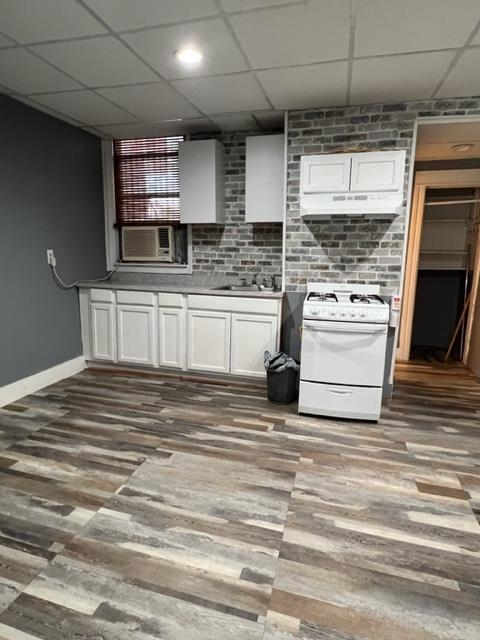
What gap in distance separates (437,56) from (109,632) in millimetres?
3204

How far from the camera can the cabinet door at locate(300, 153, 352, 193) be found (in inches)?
112

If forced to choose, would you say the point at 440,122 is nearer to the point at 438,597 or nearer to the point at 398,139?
the point at 398,139

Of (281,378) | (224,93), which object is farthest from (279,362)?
(224,93)

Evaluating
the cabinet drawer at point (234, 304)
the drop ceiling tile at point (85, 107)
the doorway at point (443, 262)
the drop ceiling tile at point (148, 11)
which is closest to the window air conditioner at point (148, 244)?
the cabinet drawer at point (234, 304)

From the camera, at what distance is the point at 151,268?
413 cm

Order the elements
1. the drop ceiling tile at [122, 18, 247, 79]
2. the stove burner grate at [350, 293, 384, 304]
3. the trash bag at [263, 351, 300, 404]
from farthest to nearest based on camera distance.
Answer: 1. the trash bag at [263, 351, 300, 404]
2. the stove burner grate at [350, 293, 384, 304]
3. the drop ceiling tile at [122, 18, 247, 79]

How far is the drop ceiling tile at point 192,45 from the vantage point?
197 centimetres

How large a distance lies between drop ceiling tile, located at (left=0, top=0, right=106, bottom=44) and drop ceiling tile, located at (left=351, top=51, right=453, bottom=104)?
155 centimetres

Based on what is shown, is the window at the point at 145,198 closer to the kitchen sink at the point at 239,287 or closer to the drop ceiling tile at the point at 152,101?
the kitchen sink at the point at 239,287

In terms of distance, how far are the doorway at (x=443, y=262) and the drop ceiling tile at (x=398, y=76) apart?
0.72 metres

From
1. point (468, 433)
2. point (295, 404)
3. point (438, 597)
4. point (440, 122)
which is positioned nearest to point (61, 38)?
point (440, 122)

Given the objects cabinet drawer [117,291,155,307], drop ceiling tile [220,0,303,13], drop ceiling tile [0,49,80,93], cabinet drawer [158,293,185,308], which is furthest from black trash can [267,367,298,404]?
drop ceiling tile [0,49,80,93]

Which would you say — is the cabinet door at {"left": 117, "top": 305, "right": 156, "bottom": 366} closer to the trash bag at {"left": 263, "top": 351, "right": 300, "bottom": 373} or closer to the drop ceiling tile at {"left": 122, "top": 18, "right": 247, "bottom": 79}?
the trash bag at {"left": 263, "top": 351, "right": 300, "bottom": 373}

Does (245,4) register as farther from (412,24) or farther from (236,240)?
(236,240)
